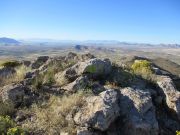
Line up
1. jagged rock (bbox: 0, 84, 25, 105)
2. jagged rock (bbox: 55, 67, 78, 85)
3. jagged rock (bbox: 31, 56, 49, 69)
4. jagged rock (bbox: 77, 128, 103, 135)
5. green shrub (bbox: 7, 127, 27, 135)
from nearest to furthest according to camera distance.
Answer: green shrub (bbox: 7, 127, 27, 135) → jagged rock (bbox: 77, 128, 103, 135) → jagged rock (bbox: 0, 84, 25, 105) → jagged rock (bbox: 55, 67, 78, 85) → jagged rock (bbox: 31, 56, 49, 69)

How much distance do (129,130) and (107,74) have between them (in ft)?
14.6

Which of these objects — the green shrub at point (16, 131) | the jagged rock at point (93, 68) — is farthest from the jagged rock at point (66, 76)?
the green shrub at point (16, 131)

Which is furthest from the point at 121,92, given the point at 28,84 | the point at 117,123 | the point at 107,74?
the point at 28,84

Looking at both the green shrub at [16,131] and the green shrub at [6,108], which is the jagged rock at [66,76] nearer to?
the green shrub at [6,108]

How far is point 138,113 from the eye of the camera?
11039 millimetres

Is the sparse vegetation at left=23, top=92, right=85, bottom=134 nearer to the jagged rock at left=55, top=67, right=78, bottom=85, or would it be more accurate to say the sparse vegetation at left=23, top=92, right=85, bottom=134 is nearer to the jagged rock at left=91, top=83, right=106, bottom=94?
the jagged rock at left=91, top=83, right=106, bottom=94

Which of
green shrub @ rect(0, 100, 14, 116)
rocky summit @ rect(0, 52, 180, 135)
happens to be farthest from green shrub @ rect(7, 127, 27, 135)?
green shrub @ rect(0, 100, 14, 116)

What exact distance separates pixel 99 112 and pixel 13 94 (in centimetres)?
380

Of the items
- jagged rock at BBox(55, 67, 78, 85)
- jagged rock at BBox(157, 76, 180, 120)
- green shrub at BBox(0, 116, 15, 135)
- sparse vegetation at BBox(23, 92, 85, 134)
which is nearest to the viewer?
green shrub at BBox(0, 116, 15, 135)

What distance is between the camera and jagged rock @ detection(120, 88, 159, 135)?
418 inches

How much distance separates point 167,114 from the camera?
12695 millimetres

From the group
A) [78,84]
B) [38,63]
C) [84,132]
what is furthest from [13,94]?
[38,63]

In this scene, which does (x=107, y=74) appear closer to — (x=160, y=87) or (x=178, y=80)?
(x=160, y=87)

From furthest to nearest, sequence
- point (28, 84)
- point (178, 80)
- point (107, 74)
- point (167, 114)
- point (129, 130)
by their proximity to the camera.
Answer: point (178, 80), point (107, 74), point (28, 84), point (167, 114), point (129, 130)
